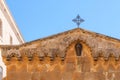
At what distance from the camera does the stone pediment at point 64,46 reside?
1298cm

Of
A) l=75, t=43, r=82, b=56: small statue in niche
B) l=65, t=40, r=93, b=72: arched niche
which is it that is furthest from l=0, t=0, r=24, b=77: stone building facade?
l=75, t=43, r=82, b=56: small statue in niche

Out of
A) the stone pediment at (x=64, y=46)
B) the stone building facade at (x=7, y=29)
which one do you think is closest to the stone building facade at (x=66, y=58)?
the stone pediment at (x=64, y=46)

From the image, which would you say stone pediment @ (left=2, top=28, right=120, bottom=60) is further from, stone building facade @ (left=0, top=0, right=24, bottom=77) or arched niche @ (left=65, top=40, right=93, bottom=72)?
stone building facade @ (left=0, top=0, right=24, bottom=77)

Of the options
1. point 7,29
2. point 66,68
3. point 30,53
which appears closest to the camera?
point 66,68

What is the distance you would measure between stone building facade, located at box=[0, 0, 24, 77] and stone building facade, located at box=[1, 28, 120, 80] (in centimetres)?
1322

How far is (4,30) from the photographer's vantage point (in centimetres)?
2839

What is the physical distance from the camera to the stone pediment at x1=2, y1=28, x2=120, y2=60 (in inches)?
511

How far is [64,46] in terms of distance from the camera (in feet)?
42.8

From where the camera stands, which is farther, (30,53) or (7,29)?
(7,29)

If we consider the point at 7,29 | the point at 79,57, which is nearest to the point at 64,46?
the point at 79,57

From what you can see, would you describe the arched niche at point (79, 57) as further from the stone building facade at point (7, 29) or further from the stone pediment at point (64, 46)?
the stone building facade at point (7, 29)


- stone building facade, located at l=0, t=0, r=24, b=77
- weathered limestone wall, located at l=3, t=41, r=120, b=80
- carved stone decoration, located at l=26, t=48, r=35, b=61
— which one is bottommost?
weathered limestone wall, located at l=3, t=41, r=120, b=80

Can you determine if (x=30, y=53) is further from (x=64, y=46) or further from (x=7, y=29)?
(x=7, y=29)

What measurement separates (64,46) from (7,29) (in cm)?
1727
